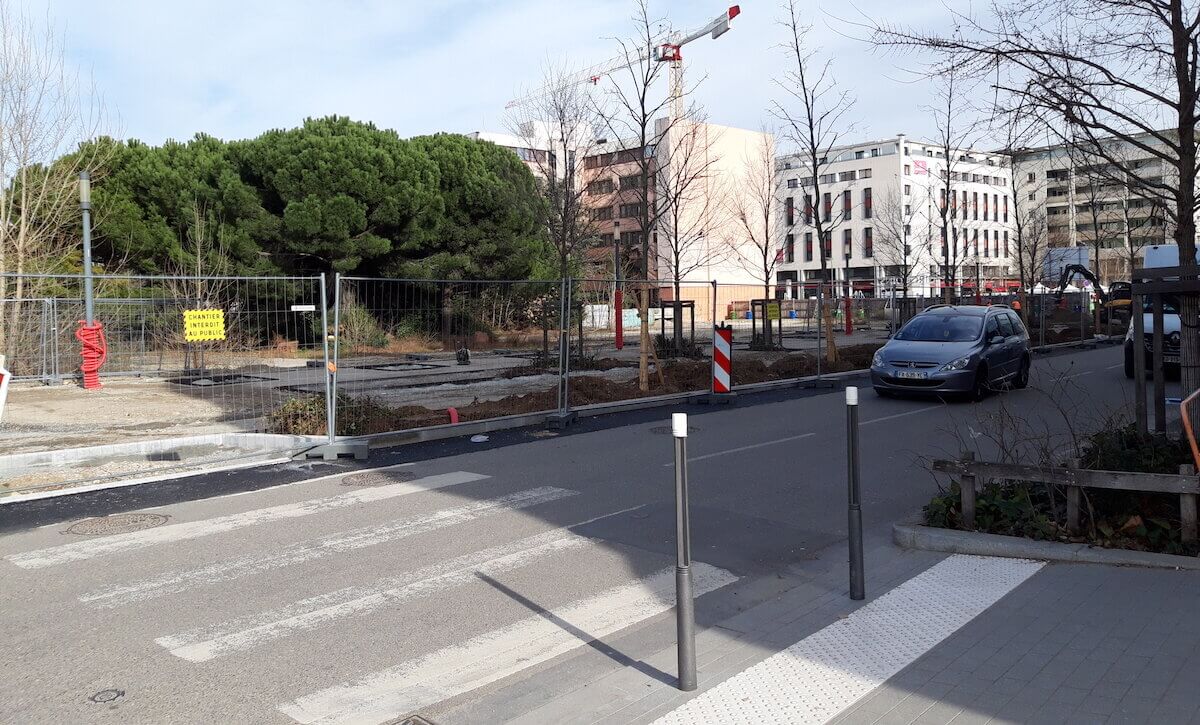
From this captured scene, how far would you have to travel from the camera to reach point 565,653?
4852mm

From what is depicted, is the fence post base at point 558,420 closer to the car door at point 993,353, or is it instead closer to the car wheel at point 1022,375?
the car door at point 993,353

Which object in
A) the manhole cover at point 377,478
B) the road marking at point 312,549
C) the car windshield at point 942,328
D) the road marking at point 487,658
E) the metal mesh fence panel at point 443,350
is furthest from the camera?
the car windshield at point 942,328

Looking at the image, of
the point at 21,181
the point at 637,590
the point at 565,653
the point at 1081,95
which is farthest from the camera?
the point at 21,181

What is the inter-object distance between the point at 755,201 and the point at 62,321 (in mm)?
56706

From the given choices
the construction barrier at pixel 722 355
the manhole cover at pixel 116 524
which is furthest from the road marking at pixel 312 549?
the construction barrier at pixel 722 355

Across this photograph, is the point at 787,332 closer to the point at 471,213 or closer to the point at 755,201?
the point at 471,213

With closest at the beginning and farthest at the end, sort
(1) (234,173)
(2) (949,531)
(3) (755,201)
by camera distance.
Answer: (2) (949,531)
(1) (234,173)
(3) (755,201)

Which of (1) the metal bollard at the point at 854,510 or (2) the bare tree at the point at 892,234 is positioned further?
(2) the bare tree at the point at 892,234

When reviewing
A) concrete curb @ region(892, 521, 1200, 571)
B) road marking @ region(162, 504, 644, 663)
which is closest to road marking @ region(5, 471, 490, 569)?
road marking @ region(162, 504, 644, 663)

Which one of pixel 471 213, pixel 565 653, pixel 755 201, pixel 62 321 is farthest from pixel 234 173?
pixel 755 201

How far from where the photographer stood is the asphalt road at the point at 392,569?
4457 millimetres

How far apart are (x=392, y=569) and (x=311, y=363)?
51.8 ft

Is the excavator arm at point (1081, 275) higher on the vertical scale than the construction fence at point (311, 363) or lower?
higher

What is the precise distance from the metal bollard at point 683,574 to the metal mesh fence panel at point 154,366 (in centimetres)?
888
